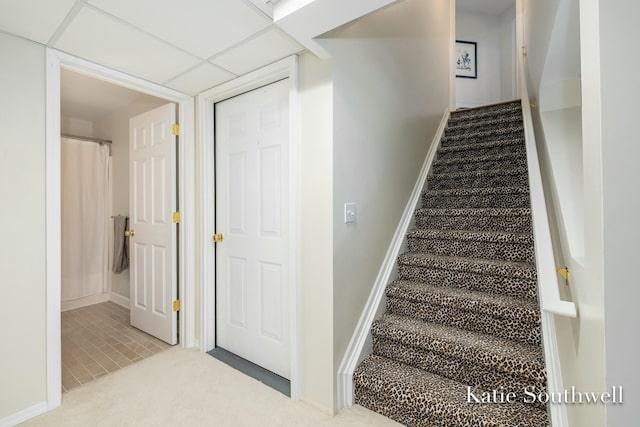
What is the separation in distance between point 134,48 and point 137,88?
0.50m

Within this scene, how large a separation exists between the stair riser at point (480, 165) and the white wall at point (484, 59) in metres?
2.48

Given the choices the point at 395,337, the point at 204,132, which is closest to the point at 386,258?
the point at 395,337

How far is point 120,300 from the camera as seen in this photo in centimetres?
362

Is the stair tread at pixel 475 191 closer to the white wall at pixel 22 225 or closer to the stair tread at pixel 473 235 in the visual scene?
the stair tread at pixel 473 235

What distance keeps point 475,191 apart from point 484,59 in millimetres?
3696

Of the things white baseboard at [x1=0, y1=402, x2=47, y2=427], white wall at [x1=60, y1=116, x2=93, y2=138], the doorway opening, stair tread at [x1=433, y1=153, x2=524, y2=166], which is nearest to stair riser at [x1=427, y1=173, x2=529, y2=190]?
stair tread at [x1=433, y1=153, x2=524, y2=166]

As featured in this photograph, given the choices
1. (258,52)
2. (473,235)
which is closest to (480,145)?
(473,235)

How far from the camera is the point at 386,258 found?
230cm

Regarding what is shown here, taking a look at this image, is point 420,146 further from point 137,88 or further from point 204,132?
point 137,88

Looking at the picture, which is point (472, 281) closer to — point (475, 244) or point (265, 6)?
point (475, 244)

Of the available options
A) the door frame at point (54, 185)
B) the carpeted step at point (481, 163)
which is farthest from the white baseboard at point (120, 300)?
the carpeted step at point (481, 163)

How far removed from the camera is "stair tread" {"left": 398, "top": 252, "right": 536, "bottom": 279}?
1.86 m

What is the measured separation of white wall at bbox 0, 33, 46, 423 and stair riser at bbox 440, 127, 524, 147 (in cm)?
357

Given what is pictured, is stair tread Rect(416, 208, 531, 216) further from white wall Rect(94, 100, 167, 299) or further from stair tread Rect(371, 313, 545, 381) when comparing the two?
white wall Rect(94, 100, 167, 299)
